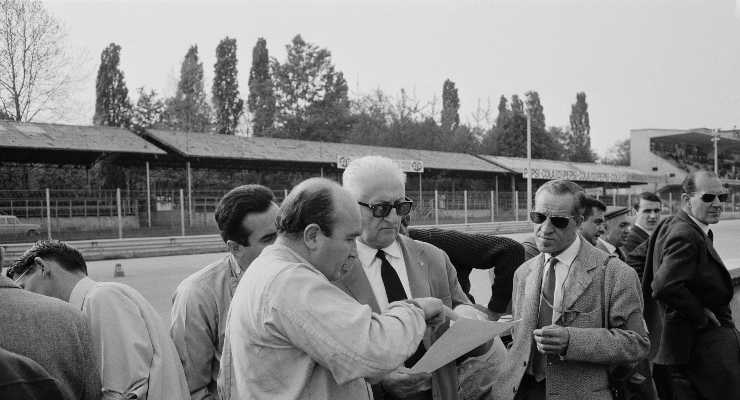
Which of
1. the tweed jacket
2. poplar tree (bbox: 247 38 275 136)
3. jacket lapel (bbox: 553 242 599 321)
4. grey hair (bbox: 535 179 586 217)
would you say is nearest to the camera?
the tweed jacket

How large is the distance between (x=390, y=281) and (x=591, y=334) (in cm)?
93

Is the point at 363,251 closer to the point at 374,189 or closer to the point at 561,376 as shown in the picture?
the point at 374,189

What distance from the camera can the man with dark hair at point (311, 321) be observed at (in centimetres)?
178

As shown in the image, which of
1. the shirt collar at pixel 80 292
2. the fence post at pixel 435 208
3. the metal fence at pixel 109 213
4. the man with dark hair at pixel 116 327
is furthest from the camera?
the fence post at pixel 435 208

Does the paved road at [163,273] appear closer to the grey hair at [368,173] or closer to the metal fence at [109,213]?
the metal fence at [109,213]

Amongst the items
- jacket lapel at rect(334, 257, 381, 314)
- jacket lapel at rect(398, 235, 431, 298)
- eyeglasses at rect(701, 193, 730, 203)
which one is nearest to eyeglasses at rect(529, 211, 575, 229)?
jacket lapel at rect(398, 235, 431, 298)

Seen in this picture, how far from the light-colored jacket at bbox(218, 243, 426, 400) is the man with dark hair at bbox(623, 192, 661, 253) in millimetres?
4585

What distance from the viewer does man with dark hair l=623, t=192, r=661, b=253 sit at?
5.93 m

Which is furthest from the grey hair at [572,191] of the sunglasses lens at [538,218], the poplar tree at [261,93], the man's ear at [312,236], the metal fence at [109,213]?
the poplar tree at [261,93]

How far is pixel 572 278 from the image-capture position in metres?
3.01

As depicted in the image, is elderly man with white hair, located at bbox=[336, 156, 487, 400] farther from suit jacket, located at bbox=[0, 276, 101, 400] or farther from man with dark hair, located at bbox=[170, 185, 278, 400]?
suit jacket, located at bbox=[0, 276, 101, 400]

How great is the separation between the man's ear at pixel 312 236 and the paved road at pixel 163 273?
5.82 meters

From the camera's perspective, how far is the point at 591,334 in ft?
9.30

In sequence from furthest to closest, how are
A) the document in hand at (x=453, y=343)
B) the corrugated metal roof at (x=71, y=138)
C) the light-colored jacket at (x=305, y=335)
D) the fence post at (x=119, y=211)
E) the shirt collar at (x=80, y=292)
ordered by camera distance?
the corrugated metal roof at (x=71, y=138)
the fence post at (x=119, y=211)
the shirt collar at (x=80, y=292)
the document in hand at (x=453, y=343)
the light-colored jacket at (x=305, y=335)
